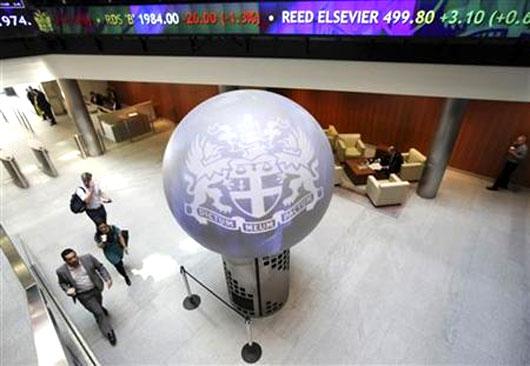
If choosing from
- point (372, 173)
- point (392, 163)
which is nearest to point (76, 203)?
point (372, 173)

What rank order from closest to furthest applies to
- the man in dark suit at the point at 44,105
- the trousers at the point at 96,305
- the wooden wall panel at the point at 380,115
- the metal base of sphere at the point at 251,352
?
the trousers at the point at 96,305, the metal base of sphere at the point at 251,352, the wooden wall panel at the point at 380,115, the man in dark suit at the point at 44,105

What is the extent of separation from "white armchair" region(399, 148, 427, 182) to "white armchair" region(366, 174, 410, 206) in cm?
93

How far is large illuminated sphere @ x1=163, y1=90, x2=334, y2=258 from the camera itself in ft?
8.46

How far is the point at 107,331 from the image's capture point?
4.30 meters

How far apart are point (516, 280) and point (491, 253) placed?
25.4 inches

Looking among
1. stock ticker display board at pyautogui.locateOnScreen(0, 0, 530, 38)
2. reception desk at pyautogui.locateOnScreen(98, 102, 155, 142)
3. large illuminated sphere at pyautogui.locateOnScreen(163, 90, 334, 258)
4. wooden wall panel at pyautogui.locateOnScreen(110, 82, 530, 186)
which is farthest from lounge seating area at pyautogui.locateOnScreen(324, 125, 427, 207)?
reception desk at pyautogui.locateOnScreen(98, 102, 155, 142)

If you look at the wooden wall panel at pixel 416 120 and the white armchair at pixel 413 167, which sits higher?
the wooden wall panel at pixel 416 120

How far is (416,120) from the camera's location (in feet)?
27.6

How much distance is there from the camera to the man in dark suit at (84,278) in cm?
374

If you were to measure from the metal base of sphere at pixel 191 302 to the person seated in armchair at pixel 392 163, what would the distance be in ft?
18.5

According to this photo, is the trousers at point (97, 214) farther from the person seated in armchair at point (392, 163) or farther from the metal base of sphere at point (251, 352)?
the person seated in armchair at point (392, 163)

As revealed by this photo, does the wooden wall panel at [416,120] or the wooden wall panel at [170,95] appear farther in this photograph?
the wooden wall panel at [170,95]

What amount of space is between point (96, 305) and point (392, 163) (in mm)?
7167

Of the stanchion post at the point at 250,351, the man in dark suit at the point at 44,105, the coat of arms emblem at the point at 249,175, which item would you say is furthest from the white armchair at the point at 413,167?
the man in dark suit at the point at 44,105
